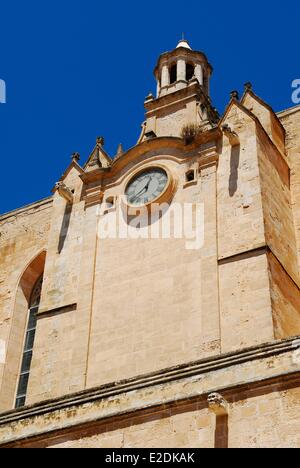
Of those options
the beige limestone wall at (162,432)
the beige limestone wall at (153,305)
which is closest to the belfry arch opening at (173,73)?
the beige limestone wall at (153,305)

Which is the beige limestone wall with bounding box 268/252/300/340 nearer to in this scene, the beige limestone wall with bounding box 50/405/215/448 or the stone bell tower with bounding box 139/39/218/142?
the beige limestone wall with bounding box 50/405/215/448

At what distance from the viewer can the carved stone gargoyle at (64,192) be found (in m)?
21.8

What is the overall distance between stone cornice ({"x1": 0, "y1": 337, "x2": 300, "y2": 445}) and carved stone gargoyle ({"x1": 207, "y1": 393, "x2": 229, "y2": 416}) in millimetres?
281

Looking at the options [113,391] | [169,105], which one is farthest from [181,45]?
[113,391]

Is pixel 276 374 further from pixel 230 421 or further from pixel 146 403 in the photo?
pixel 146 403

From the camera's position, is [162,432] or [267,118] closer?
[162,432]

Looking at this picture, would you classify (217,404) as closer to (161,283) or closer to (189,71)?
(161,283)

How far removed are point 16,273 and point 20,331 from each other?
1805mm

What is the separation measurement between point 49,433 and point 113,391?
3.99 ft

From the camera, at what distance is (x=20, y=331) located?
2258 centimetres

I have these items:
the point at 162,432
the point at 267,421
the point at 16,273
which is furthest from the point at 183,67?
the point at 267,421

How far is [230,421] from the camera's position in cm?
1242

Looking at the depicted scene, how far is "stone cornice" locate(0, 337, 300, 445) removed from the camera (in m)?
12.6

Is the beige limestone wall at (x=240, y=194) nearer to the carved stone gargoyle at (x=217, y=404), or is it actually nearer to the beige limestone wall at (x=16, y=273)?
the carved stone gargoyle at (x=217, y=404)
